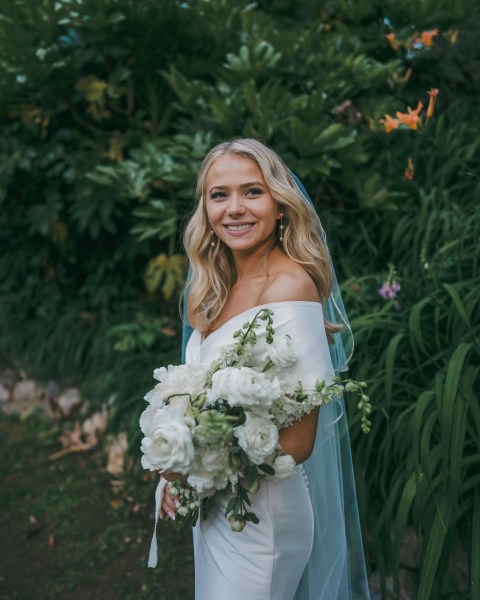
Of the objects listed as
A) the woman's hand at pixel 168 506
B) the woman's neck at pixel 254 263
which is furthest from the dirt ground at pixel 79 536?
the woman's neck at pixel 254 263

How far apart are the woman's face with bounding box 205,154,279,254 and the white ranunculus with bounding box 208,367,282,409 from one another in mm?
528

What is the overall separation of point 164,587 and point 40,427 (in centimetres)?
213

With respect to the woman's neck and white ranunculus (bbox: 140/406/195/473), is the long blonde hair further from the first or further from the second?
white ranunculus (bbox: 140/406/195/473)

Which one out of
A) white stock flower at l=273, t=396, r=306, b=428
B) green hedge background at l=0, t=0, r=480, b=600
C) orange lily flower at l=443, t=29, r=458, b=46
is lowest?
white stock flower at l=273, t=396, r=306, b=428

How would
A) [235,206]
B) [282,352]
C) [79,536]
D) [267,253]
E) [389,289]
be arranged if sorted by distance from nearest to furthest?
[282,352], [235,206], [267,253], [389,289], [79,536]

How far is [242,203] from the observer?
1894mm

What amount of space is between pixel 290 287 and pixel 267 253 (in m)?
0.24

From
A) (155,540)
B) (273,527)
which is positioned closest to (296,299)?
(273,527)

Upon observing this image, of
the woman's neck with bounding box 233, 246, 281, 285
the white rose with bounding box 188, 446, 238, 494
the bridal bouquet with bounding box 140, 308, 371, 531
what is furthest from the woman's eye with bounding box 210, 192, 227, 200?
the white rose with bounding box 188, 446, 238, 494

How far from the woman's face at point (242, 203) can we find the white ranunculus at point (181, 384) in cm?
46

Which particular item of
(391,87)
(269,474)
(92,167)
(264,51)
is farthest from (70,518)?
(391,87)

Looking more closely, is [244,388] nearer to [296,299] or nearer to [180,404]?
[180,404]

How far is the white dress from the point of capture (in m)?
1.71

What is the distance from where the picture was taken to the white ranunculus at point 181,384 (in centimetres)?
163
